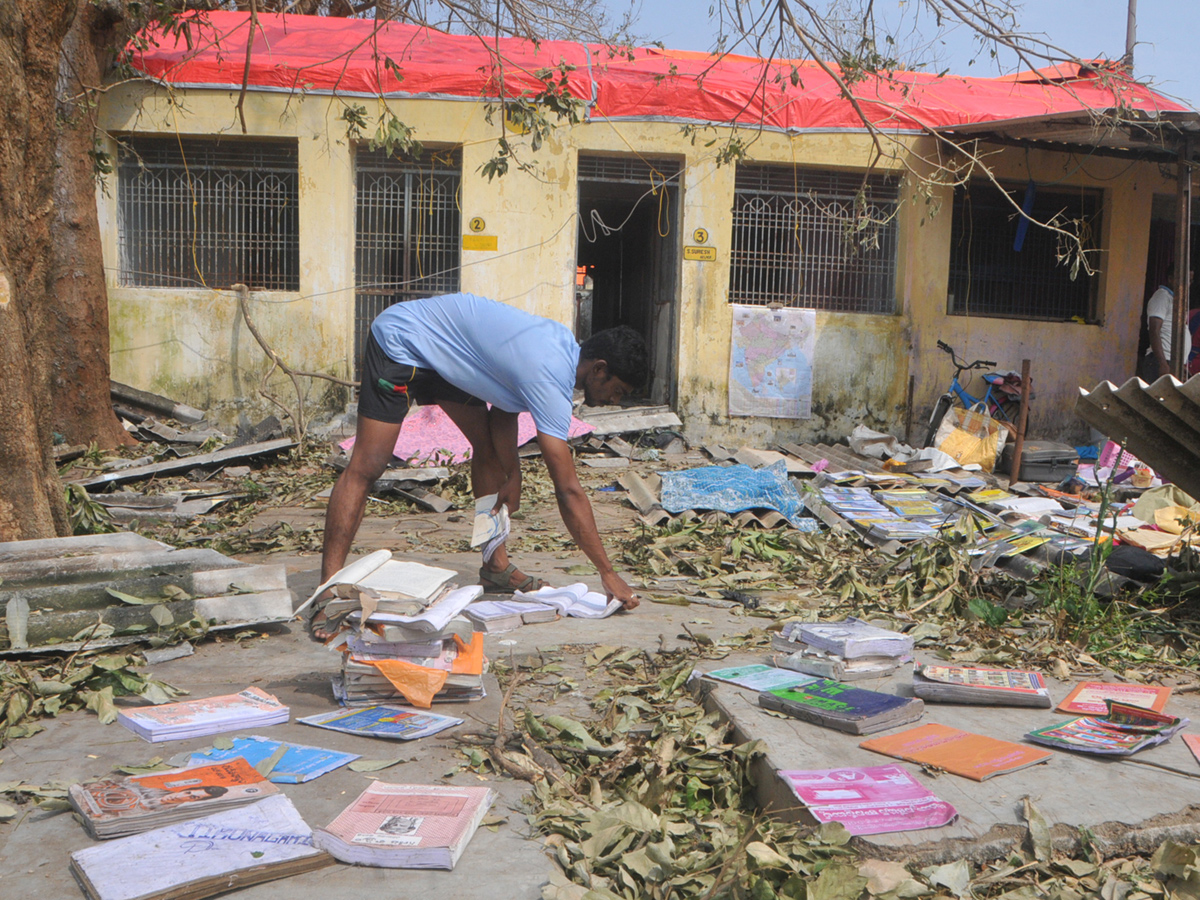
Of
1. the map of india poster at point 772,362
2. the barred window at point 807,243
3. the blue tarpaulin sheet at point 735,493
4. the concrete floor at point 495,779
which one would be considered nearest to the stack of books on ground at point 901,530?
the blue tarpaulin sheet at point 735,493

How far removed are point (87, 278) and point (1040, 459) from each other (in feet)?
26.8

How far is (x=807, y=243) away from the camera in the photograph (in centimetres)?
943

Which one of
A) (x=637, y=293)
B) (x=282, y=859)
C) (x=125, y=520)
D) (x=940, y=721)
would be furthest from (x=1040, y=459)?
(x=282, y=859)

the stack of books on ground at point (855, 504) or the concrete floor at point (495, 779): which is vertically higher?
the concrete floor at point (495, 779)

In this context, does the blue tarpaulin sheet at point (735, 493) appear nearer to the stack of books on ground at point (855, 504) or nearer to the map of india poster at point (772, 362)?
the stack of books on ground at point (855, 504)

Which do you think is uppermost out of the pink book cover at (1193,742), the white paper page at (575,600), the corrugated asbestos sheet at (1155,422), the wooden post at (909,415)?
the corrugated asbestos sheet at (1155,422)

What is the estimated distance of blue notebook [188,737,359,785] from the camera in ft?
7.58

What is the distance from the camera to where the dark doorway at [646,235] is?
361 inches

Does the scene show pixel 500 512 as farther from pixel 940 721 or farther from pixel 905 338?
pixel 905 338

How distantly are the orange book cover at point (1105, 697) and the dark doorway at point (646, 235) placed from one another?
19.2 feet

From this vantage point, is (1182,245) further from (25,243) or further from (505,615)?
(25,243)

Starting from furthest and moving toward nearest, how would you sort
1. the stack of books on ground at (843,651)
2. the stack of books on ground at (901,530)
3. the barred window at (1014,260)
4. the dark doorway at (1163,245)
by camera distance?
the dark doorway at (1163,245) → the barred window at (1014,260) → the stack of books on ground at (901,530) → the stack of books on ground at (843,651)

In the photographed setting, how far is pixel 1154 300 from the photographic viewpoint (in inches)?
356

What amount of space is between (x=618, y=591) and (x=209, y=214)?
22.5 ft
